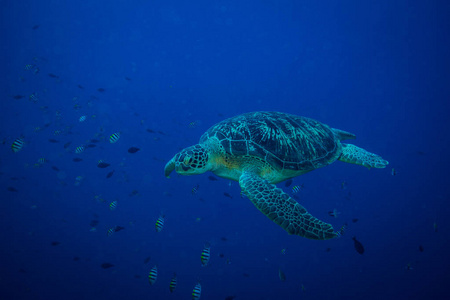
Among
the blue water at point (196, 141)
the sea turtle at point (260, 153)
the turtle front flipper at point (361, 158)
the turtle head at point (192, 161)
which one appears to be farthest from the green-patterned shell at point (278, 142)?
the blue water at point (196, 141)

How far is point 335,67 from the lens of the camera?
134ft

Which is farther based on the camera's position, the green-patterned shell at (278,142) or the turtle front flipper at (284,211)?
the green-patterned shell at (278,142)

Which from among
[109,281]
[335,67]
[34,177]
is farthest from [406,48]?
[34,177]

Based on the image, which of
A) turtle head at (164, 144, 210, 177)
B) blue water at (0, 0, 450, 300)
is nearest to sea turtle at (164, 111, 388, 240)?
turtle head at (164, 144, 210, 177)

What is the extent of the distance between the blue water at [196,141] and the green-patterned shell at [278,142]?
4200 millimetres

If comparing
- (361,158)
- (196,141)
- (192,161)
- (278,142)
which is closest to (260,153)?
(278,142)

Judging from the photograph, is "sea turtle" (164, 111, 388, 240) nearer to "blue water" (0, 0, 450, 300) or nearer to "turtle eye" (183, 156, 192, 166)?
"turtle eye" (183, 156, 192, 166)

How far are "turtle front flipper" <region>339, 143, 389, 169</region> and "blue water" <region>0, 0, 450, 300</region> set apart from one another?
16.1 feet

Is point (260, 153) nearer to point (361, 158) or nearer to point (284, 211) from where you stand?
point (284, 211)

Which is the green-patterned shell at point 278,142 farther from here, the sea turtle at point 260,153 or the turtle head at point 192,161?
the turtle head at point 192,161

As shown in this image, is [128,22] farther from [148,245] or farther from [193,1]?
[148,245]

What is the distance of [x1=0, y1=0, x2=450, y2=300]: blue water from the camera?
13.3m

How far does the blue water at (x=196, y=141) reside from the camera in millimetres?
13328

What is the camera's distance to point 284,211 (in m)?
3.06
